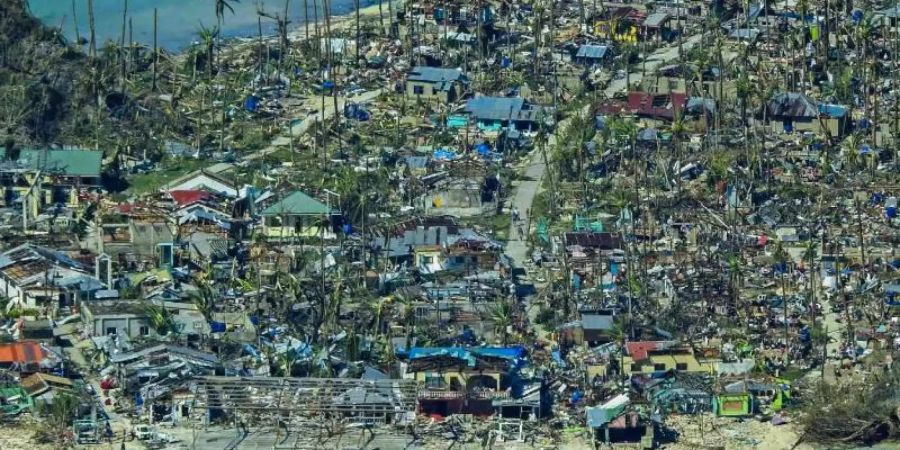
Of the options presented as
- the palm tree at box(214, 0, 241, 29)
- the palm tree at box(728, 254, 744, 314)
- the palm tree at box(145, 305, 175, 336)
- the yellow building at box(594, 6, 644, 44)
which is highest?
the palm tree at box(214, 0, 241, 29)

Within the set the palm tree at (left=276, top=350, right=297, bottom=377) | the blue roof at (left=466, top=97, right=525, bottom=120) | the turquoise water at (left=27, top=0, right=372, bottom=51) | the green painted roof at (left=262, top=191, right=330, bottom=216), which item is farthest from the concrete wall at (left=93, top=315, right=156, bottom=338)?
the turquoise water at (left=27, top=0, right=372, bottom=51)

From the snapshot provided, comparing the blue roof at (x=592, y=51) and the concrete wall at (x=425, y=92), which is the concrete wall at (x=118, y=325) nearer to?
the concrete wall at (x=425, y=92)

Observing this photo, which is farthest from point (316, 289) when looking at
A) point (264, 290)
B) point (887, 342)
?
point (887, 342)

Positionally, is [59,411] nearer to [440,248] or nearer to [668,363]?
[668,363]

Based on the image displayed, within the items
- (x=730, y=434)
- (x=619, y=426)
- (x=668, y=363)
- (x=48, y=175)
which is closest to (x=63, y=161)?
(x=48, y=175)

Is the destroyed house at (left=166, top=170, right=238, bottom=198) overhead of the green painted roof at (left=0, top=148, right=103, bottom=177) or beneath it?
beneath

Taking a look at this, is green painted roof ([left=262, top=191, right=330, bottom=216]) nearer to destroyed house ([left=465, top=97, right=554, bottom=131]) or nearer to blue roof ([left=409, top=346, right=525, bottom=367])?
destroyed house ([left=465, top=97, right=554, bottom=131])
